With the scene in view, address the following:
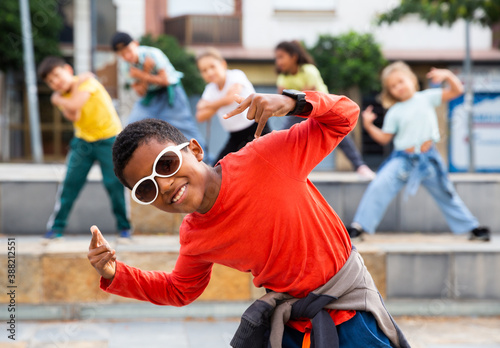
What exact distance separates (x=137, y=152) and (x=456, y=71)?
14.5 metres

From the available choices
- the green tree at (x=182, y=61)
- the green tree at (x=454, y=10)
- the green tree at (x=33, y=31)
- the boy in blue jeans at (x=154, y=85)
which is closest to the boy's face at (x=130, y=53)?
the boy in blue jeans at (x=154, y=85)

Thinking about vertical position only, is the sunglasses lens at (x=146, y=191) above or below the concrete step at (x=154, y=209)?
above

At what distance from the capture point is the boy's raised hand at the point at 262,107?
163 centimetres

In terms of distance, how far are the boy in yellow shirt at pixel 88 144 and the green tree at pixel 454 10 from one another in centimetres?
407

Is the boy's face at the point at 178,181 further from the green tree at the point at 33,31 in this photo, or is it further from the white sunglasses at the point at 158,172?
the green tree at the point at 33,31

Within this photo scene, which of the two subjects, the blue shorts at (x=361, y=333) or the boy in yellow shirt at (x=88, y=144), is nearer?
the blue shorts at (x=361, y=333)

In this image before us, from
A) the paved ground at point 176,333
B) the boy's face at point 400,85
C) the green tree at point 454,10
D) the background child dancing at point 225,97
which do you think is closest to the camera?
the paved ground at point 176,333

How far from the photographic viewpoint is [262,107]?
5.38 ft

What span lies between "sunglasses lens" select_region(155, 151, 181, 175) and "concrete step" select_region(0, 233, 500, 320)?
8.96ft

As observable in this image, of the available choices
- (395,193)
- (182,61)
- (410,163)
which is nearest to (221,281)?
(395,193)

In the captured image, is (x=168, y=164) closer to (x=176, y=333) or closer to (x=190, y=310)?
(x=176, y=333)

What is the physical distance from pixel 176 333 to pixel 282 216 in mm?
2554

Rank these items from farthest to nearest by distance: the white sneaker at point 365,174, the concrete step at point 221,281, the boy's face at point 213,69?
the white sneaker at point 365,174 < the boy's face at point 213,69 < the concrete step at point 221,281

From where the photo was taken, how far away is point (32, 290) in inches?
169
